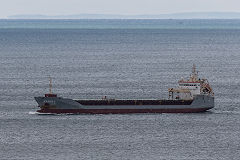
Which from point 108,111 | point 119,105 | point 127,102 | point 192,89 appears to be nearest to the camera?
point 119,105

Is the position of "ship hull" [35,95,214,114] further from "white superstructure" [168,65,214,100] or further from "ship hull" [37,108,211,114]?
"white superstructure" [168,65,214,100]

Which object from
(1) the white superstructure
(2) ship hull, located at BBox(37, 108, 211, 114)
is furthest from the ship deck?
(1) the white superstructure

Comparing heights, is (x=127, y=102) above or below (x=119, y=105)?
above

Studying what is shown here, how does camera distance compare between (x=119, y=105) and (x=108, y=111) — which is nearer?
(x=119, y=105)

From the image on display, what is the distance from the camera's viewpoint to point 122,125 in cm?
11300

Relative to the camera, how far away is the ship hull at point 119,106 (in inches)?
4828

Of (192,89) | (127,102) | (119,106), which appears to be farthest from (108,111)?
(192,89)

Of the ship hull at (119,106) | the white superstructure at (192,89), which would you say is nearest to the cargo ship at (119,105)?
the ship hull at (119,106)

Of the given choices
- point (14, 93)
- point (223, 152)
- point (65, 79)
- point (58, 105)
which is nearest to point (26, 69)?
point (65, 79)

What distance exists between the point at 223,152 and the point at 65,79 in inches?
3309

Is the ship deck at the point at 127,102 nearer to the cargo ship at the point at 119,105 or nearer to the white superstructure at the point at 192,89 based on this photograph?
the cargo ship at the point at 119,105

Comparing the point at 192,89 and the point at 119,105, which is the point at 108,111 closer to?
the point at 119,105

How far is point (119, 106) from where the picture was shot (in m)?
124

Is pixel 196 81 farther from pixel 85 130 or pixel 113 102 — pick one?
pixel 85 130
